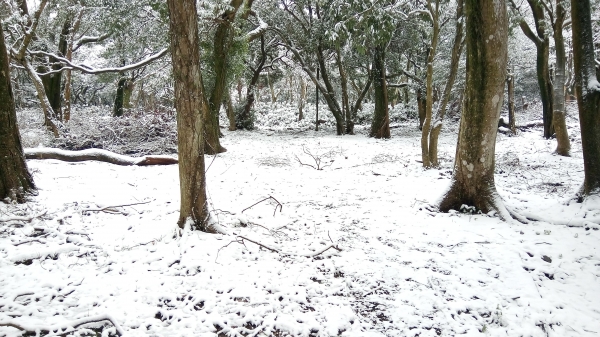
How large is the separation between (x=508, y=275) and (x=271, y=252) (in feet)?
8.14

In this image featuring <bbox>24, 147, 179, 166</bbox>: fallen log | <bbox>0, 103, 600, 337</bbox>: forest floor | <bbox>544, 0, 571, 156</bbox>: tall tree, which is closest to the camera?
<bbox>0, 103, 600, 337</bbox>: forest floor

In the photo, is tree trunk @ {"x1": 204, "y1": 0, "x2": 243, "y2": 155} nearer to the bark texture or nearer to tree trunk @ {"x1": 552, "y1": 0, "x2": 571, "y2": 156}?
the bark texture

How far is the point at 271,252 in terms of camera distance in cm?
391

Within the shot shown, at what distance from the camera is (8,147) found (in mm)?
4621

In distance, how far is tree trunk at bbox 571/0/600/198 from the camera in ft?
15.8

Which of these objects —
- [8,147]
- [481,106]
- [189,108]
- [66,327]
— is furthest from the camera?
[481,106]

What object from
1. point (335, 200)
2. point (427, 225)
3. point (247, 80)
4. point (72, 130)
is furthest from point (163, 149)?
point (247, 80)

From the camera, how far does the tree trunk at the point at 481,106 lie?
4574 millimetres

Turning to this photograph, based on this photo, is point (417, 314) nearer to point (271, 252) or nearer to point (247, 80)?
point (271, 252)

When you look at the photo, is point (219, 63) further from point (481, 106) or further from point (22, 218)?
point (481, 106)

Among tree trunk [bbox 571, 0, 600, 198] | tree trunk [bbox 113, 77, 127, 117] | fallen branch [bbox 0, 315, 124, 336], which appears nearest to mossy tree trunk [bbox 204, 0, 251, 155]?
fallen branch [bbox 0, 315, 124, 336]

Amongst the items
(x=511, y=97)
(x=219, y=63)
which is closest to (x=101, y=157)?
(x=219, y=63)

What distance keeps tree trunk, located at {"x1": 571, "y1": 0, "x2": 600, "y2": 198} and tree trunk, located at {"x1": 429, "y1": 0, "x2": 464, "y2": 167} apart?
2515mm

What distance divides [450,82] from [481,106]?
3.38 metres
